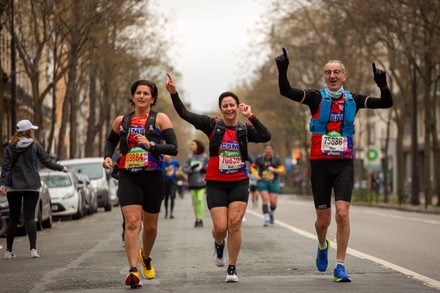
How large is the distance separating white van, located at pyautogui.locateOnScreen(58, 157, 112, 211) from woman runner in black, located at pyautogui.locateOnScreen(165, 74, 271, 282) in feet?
90.6

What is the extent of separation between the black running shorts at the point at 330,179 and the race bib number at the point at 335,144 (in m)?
0.12

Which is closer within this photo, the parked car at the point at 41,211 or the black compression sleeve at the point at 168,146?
the black compression sleeve at the point at 168,146

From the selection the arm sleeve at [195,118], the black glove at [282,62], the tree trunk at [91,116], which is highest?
the tree trunk at [91,116]

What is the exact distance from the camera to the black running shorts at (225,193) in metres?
10.5

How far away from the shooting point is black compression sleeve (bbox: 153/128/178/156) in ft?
32.6

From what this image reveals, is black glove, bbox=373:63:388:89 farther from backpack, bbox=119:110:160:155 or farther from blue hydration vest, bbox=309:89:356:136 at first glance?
backpack, bbox=119:110:160:155

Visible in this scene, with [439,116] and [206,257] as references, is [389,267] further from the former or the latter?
[439,116]

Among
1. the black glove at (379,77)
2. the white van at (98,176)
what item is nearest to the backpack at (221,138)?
the black glove at (379,77)

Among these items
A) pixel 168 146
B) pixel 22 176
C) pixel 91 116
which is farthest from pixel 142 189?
→ pixel 91 116

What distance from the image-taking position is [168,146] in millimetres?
9992

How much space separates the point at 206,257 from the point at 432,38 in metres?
24.5

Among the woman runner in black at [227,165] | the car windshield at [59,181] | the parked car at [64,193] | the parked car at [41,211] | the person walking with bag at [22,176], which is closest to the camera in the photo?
the woman runner in black at [227,165]

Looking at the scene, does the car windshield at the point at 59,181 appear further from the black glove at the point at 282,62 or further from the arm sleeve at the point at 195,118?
the black glove at the point at 282,62

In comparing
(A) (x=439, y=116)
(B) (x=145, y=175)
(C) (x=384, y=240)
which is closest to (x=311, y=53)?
(A) (x=439, y=116)
